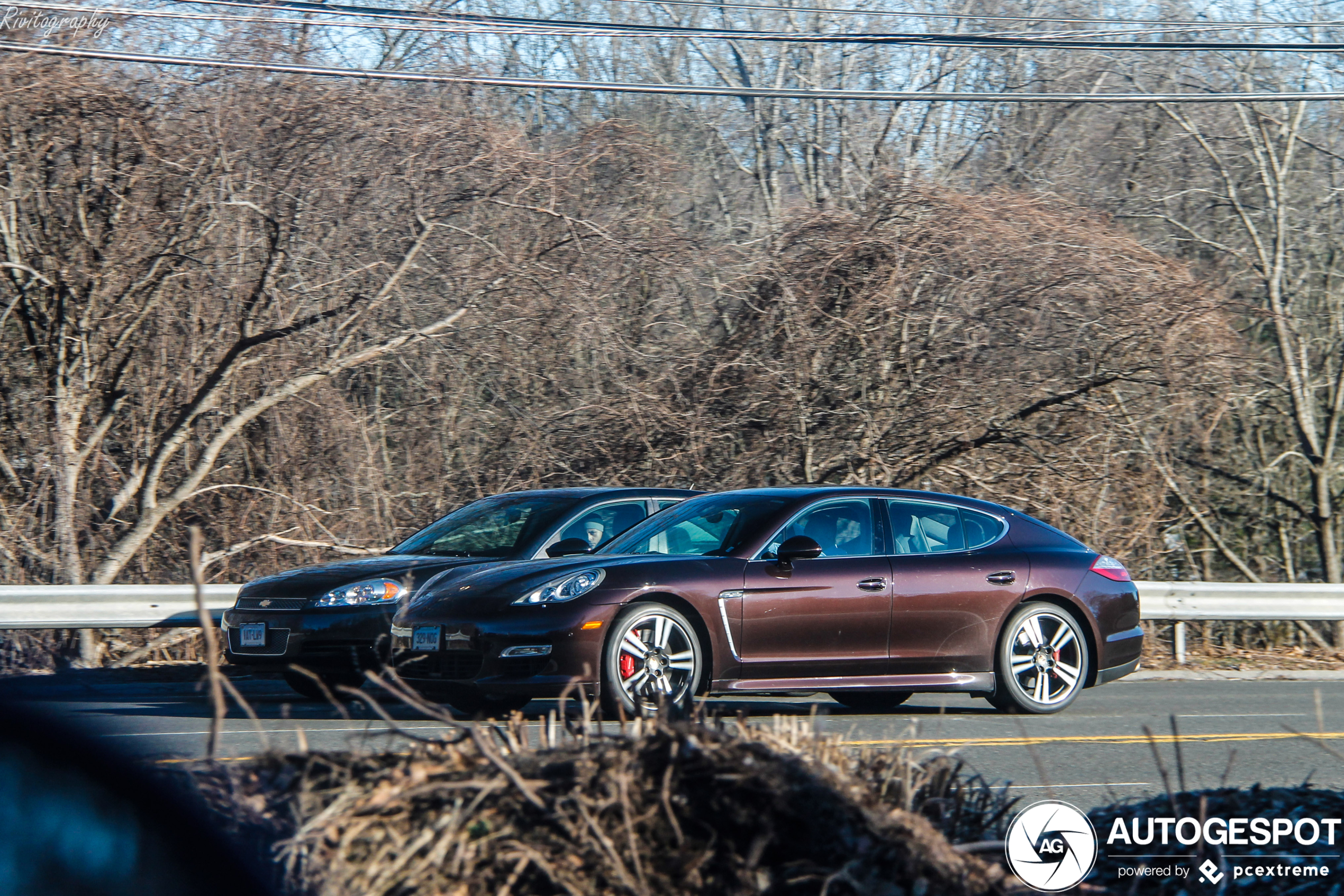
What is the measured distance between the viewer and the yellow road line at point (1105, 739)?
7.24 metres

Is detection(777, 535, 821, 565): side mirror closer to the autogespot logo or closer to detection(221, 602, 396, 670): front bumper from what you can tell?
detection(221, 602, 396, 670): front bumper

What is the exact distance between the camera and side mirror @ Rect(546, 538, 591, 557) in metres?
8.92

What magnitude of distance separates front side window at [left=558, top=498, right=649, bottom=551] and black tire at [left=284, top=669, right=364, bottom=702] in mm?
1823

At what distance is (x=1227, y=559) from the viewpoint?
15.5 meters

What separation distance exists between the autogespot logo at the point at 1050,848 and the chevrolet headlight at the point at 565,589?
13.8ft

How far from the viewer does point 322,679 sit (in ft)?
29.4

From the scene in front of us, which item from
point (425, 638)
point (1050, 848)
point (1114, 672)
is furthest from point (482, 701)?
point (1050, 848)

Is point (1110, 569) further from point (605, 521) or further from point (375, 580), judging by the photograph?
point (375, 580)

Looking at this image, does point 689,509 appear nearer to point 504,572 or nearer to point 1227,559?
point 504,572

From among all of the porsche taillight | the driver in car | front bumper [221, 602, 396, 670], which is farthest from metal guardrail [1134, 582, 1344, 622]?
front bumper [221, 602, 396, 670]

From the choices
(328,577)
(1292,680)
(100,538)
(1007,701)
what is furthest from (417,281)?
(1292,680)

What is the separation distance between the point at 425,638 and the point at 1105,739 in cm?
418

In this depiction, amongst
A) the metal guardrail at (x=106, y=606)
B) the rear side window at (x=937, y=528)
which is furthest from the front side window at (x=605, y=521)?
the metal guardrail at (x=106, y=606)

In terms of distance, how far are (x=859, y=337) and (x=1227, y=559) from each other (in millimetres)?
6031
